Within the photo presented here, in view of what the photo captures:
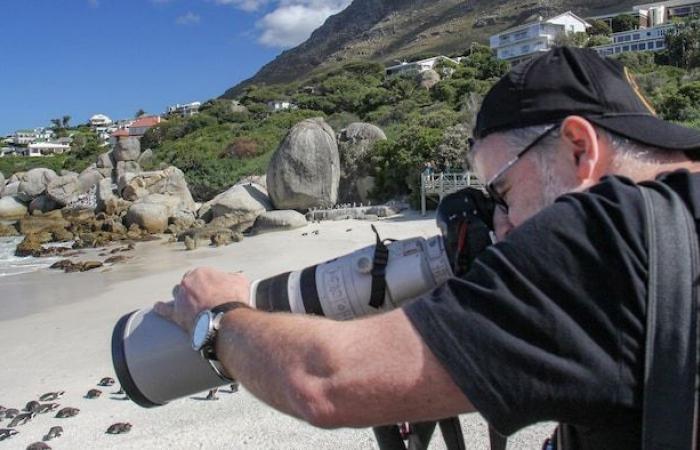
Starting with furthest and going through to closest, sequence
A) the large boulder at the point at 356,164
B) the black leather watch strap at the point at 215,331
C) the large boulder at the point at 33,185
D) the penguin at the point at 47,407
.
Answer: the large boulder at the point at 33,185 → the large boulder at the point at 356,164 → the penguin at the point at 47,407 → the black leather watch strap at the point at 215,331

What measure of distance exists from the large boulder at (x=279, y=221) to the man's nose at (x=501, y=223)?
15.3 metres

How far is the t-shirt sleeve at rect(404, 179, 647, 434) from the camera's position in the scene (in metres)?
0.95

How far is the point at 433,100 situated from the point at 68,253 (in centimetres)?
2600

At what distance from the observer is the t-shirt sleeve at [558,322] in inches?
37.4

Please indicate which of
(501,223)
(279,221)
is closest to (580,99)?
(501,223)

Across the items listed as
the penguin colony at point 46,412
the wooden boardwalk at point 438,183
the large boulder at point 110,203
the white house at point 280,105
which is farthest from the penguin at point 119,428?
the white house at point 280,105

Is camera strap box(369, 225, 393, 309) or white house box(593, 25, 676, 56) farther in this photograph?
white house box(593, 25, 676, 56)

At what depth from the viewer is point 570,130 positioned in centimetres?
121

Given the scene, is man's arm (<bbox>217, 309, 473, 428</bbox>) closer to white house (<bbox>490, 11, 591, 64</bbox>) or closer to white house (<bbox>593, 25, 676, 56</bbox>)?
white house (<bbox>593, 25, 676, 56</bbox>)

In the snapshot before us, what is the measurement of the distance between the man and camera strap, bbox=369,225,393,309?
0.31m

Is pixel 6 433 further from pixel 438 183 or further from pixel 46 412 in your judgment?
pixel 438 183

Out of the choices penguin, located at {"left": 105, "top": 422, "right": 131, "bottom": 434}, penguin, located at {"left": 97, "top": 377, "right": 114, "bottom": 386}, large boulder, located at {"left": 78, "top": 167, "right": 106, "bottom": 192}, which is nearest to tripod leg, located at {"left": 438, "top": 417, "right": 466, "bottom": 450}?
penguin, located at {"left": 105, "top": 422, "right": 131, "bottom": 434}

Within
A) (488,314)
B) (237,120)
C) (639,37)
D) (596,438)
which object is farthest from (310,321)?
(639,37)

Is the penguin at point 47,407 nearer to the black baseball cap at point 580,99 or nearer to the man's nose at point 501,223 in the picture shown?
the man's nose at point 501,223
